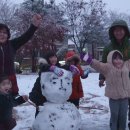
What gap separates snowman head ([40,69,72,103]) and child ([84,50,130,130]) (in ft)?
1.24

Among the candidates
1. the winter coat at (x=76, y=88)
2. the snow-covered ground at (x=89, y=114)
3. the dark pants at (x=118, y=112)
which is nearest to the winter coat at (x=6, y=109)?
the dark pants at (x=118, y=112)

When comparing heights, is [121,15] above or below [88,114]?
above

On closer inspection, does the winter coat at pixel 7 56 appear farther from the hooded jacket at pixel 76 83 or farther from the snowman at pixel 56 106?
the hooded jacket at pixel 76 83

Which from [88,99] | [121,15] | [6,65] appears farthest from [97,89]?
[121,15]

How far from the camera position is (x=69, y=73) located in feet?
15.0

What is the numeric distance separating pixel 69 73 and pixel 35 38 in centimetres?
1563

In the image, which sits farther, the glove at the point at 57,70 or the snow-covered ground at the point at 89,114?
the snow-covered ground at the point at 89,114

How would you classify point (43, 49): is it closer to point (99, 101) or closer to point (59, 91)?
point (99, 101)

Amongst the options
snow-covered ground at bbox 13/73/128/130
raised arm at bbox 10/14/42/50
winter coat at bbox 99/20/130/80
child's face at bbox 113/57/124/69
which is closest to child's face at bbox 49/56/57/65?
raised arm at bbox 10/14/42/50

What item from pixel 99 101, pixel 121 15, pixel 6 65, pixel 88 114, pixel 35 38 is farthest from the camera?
pixel 121 15

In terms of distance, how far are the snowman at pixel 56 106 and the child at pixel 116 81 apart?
0.44 meters

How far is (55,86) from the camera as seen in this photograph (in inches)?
175

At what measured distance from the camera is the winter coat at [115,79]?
454 cm

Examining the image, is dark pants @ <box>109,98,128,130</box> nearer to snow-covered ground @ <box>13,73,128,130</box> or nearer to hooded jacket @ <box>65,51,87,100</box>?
snow-covered ground @ <box>13,73,128,130</box>
